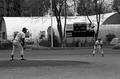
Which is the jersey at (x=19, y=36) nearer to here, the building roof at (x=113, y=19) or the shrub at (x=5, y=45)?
the shrub at (x=5, y=45)

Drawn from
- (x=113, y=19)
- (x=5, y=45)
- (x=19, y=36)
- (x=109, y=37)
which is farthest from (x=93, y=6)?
(x=19, y=36)

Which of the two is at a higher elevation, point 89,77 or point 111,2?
point 111,2

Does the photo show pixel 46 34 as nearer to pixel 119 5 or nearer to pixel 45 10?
pixel 45 10

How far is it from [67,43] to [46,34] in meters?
9.49

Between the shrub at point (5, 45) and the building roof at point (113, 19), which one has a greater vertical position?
the building roof at point (113, 19)

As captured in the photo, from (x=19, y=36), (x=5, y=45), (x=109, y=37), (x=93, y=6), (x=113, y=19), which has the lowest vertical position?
(x=5, y=45)

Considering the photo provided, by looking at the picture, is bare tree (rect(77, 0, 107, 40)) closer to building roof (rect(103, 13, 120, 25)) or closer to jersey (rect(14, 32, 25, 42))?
building roof (rect(103, 13, 120, 25))

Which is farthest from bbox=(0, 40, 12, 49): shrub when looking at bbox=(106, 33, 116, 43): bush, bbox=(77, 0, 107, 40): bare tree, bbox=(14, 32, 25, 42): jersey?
bbox=(14, 32, 25, 42): jersey

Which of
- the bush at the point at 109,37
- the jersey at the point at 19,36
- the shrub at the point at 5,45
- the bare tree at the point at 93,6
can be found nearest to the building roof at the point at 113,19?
the bush at the point at 109,37

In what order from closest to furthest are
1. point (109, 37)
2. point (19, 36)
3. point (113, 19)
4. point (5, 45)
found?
1. point (19, 36)
2. point (5, 45)
3. point (109, 37)
4. point (113, 19)

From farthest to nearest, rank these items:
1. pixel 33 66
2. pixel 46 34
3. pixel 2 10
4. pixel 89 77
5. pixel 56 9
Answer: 1. pixel 2 10
2. pixel 46 34
3. pixel 56 9
4. pixel 33 66
5. pixel 89 77

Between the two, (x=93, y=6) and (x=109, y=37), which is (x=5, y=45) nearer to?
(x=93, y=6)

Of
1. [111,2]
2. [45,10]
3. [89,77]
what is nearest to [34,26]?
[45,10]

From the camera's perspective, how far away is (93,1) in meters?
50.2
